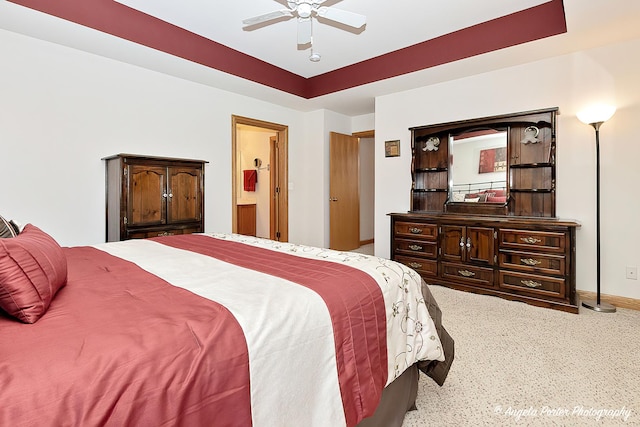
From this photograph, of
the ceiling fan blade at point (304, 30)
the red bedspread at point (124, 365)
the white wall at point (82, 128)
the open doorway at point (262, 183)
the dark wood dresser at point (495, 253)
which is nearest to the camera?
the red bedspread at point (124, 365)

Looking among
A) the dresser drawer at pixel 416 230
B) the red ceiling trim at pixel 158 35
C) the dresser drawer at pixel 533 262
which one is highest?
the red ceiling trim at pixel 158 35

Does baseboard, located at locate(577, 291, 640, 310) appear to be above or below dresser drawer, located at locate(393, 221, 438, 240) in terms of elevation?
below

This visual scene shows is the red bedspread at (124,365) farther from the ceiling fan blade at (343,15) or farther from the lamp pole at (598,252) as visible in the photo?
the lamp pole at (598,252)

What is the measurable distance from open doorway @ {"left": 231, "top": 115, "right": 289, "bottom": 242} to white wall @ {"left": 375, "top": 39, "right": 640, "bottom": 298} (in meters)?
2.93

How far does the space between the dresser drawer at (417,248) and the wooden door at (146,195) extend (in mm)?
2652

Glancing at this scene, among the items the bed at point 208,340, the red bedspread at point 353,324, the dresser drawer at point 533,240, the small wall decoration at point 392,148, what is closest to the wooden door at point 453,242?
the dresser drawer at point 533,240

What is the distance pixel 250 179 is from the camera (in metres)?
6.62

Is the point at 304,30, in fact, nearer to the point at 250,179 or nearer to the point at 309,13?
the point at 309,13

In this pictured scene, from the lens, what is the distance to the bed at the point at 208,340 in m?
0.67

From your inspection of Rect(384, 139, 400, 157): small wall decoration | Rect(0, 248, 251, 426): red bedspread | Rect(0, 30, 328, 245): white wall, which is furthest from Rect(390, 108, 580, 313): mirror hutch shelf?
Rect(0, 248, 251, 426): red bedspread

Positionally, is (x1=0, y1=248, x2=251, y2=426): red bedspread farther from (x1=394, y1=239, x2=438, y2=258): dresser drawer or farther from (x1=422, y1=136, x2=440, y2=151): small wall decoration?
(x1=422, y1=136, x2=440, y2=151): small wall decoration

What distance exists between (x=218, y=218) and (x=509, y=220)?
11.1 feet

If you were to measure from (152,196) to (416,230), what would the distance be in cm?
287

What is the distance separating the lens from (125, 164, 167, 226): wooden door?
10.2 ft
